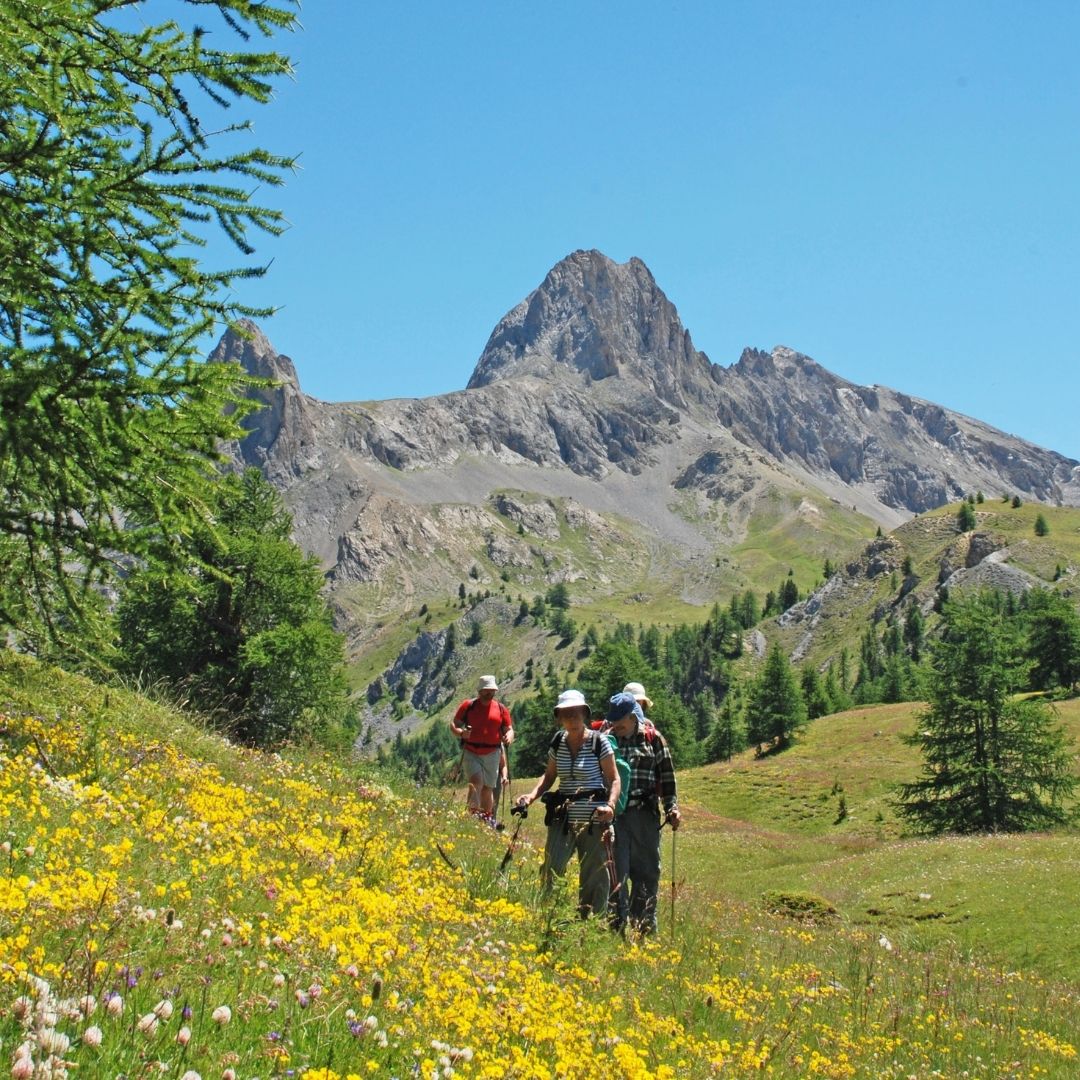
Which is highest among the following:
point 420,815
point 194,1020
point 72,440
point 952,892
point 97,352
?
point 97,352

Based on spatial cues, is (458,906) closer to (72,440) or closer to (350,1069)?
(350,1069)

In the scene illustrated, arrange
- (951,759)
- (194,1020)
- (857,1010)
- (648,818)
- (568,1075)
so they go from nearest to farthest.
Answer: (194,1020)
(568,1075)
(857,1010)
(648,818)
(951,759)

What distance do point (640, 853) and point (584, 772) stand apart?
5.09 ft

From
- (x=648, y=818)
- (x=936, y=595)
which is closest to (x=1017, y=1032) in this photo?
(x=648, y=818)

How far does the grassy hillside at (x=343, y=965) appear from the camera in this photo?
361cm

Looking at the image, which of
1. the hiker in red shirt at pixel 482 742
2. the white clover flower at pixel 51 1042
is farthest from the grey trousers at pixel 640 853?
the white clover flower at pixel 51 1042

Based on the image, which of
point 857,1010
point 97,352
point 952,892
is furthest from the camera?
point 952,892

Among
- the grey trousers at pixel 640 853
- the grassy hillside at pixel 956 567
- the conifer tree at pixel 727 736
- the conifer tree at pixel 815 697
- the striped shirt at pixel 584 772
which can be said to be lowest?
the conifer tree at pixel 727 736

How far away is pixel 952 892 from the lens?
21.9 metres

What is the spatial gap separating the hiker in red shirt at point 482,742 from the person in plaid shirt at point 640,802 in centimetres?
441

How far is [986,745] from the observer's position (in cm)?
3756

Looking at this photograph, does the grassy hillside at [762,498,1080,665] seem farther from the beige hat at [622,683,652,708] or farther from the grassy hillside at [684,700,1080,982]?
the beige hat at [622,683,652,708]

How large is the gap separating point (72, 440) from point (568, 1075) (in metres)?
6.45

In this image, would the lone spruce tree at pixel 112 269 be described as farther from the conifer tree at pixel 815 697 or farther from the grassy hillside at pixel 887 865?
the conifer tree at pixel 815 697
